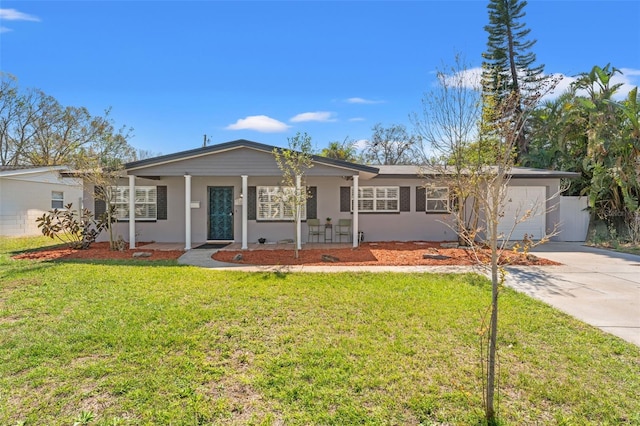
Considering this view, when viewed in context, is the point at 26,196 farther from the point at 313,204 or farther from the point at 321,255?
the point at 321,255

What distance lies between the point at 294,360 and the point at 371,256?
21.2 feet

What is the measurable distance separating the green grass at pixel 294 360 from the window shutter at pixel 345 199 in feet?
23.8

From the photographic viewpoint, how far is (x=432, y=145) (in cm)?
1101

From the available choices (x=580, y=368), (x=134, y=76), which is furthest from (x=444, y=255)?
(x=134, y=76)

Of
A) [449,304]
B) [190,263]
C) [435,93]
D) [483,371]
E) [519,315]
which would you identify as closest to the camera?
[483,371]

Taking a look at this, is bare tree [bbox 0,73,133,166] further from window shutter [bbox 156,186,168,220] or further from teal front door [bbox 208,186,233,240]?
teal front door [bbox 208,186,233,240]

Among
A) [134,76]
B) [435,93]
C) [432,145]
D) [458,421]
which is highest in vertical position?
[134,76]

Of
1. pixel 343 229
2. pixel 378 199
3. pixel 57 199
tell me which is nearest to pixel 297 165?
pixel 343 229

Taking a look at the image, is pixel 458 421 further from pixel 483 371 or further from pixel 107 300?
pixel 107 300

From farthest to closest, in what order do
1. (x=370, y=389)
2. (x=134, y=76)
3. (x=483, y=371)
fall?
(x=134, y=76), (x=483, y=371), (x=370, y=389)

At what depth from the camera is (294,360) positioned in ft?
11.8

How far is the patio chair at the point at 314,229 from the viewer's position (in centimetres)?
1279

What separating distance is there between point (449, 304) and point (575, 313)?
1.78 m

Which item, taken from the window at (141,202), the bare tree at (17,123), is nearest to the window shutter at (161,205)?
the window at (141,202)
